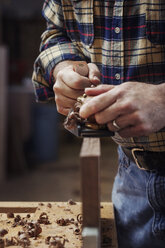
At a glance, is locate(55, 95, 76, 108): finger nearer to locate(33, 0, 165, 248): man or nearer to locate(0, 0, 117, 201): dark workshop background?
locate(33, 0, 165, 248): man

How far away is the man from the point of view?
61.1 inches

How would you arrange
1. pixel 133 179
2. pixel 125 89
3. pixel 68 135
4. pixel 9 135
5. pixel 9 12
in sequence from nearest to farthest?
pixel 125 89 → pixel 133 179 → pixel 9 135 → pixel 68 135 → pixel 9 12

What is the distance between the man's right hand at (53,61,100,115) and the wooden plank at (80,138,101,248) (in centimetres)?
38

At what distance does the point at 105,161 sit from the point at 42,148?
3.29 ft

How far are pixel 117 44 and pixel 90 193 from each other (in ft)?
2.61

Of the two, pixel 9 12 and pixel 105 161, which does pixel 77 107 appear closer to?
pixel 105 161

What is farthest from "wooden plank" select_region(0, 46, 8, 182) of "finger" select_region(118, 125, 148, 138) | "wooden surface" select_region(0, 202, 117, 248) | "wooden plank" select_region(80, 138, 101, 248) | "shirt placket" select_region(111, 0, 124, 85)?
"wooden plank" select_region(80, 138, 101, 248)

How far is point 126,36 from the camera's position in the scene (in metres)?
1.62

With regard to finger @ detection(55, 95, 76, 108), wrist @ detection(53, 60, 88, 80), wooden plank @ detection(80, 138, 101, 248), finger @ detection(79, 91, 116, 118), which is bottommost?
wooden plank @ detection(80, 138, 101, 248)

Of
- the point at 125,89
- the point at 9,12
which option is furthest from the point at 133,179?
the point at 9,12

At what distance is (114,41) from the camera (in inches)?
64.4

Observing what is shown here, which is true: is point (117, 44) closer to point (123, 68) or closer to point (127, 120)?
point (123, 68)

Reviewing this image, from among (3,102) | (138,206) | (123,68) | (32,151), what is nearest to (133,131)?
(123,68)

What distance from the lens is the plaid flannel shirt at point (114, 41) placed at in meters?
1.56
